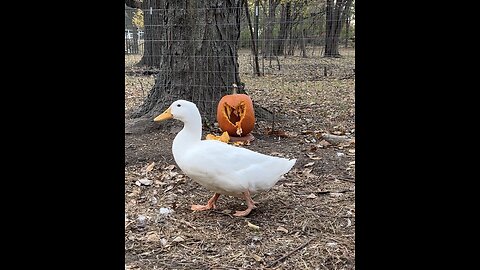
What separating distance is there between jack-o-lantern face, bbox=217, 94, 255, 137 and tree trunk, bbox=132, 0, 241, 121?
19.2 inches

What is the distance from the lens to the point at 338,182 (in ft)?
12.6

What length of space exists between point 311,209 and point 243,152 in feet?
2.01

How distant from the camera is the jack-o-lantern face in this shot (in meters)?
4.97

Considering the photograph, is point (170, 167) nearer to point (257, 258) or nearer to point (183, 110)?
point (183, 110)

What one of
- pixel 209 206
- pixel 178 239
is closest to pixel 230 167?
pixel 209 206

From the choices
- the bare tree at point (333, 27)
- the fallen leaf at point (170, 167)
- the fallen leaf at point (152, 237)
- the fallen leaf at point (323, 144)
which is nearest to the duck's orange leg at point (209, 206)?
the fallen leaf at point (152, 237)

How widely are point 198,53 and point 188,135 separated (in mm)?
2289

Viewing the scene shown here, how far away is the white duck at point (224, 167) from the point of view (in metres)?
3.10

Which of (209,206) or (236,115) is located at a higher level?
(236,115)

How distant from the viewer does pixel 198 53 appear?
5.41 m

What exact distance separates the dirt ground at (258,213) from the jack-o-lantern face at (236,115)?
208mm

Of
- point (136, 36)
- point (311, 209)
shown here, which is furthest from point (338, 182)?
point (136, 36)

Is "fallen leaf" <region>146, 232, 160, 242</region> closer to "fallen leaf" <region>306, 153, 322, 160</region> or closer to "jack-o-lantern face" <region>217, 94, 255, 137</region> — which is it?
"fallen leaf" <region>306, 153, 322, 160</region>

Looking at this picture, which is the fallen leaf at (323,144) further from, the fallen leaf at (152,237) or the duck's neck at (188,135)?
the fallen leaf at (152,237)
